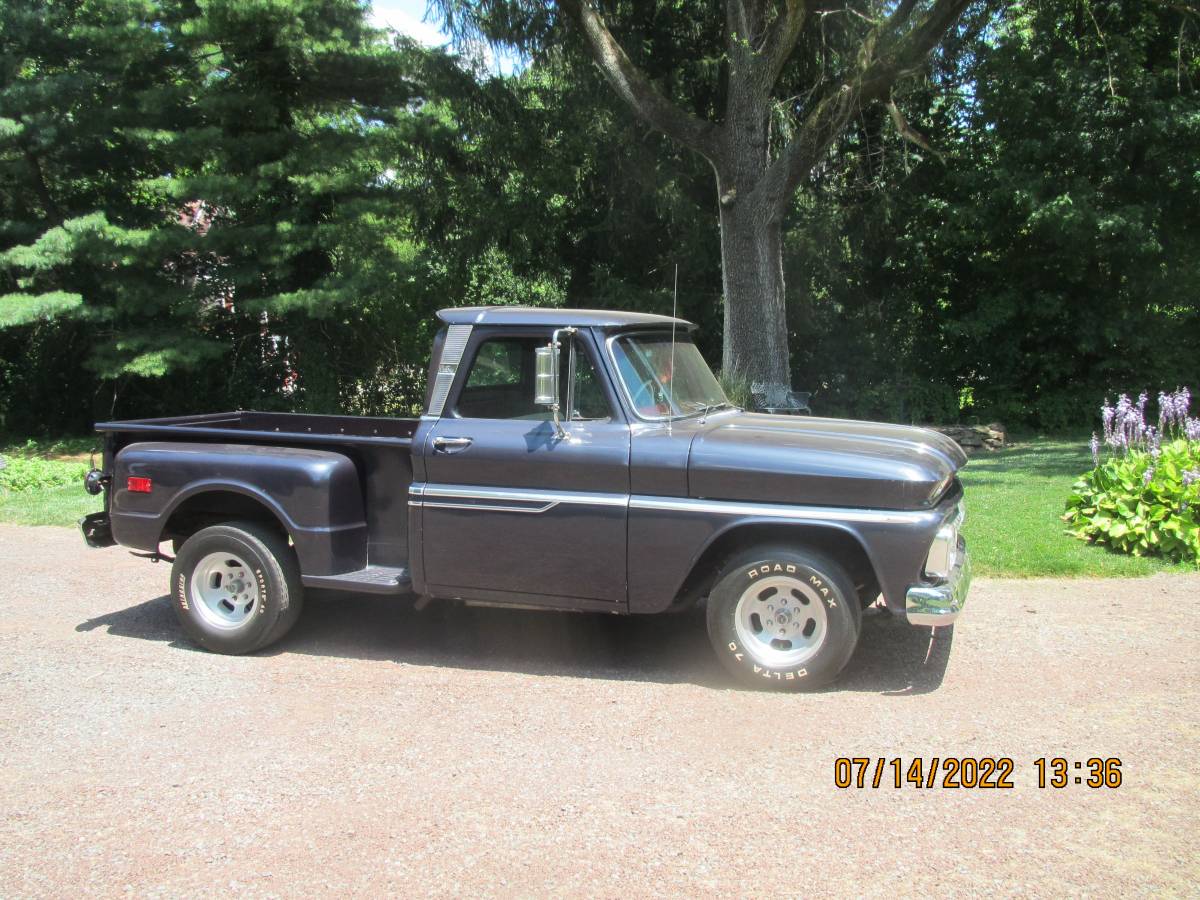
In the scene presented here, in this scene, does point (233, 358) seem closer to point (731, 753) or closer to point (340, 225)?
point (340, 225)

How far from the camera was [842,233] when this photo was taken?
18.6 meters

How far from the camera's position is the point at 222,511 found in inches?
246

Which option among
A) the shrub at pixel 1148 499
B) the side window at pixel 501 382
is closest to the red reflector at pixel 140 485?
the side window at pixel 501 382

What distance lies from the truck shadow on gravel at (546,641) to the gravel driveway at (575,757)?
3 cm

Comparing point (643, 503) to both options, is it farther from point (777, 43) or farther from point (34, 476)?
point (34, 476)

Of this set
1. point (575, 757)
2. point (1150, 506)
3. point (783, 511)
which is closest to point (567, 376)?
point (783, 511)

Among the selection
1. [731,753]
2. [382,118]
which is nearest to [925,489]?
[731,753]

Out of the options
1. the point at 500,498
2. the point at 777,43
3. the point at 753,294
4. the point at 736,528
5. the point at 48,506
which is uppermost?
the point at 777,43

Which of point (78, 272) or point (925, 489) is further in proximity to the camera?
point (78, 272)

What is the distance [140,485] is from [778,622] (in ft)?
12.6

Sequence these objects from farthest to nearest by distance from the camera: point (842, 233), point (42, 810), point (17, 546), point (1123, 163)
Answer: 1. point (842, 233)
2. point (1123, 163)
3. point (17, 546)
4. point (42, 810)

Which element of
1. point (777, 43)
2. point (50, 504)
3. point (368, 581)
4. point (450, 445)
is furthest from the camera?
point (777, 43)

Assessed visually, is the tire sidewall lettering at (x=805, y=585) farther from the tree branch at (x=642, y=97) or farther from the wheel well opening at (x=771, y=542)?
the tree branch at (x=642, y=97)

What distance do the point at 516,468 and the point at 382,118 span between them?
42.4 feet
